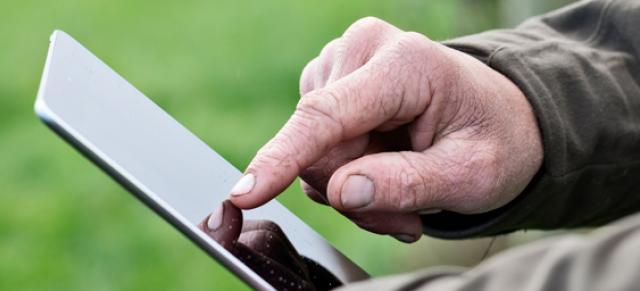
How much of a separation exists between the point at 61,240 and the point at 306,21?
2.06 metres

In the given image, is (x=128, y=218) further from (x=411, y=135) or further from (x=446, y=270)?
(x=446, y=270)

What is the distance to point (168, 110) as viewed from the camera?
14.3 ft

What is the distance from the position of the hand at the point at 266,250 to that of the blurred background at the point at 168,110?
54.8 inches

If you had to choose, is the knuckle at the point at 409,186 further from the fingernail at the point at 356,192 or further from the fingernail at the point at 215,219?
the fingernail at the point at 215,219

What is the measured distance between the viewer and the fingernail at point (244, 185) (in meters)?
1.45

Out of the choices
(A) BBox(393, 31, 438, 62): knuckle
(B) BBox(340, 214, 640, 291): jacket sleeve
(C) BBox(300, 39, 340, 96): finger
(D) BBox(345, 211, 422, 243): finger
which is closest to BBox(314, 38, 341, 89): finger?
(C) BBox(300, 39, 340, 96): finger

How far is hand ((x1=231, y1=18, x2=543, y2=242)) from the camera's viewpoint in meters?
1.54

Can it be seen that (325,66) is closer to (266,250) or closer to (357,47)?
(357,47)

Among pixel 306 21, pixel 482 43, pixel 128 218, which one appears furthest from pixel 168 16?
pixel 482 43

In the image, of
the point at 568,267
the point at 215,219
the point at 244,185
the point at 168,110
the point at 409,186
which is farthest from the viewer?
the point at 168,110

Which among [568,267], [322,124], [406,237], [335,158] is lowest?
[406,237]

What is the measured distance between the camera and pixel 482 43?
1883mm

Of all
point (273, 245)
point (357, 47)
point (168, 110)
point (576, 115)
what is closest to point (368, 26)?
point (357, 47)

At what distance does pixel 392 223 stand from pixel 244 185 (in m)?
0.30
